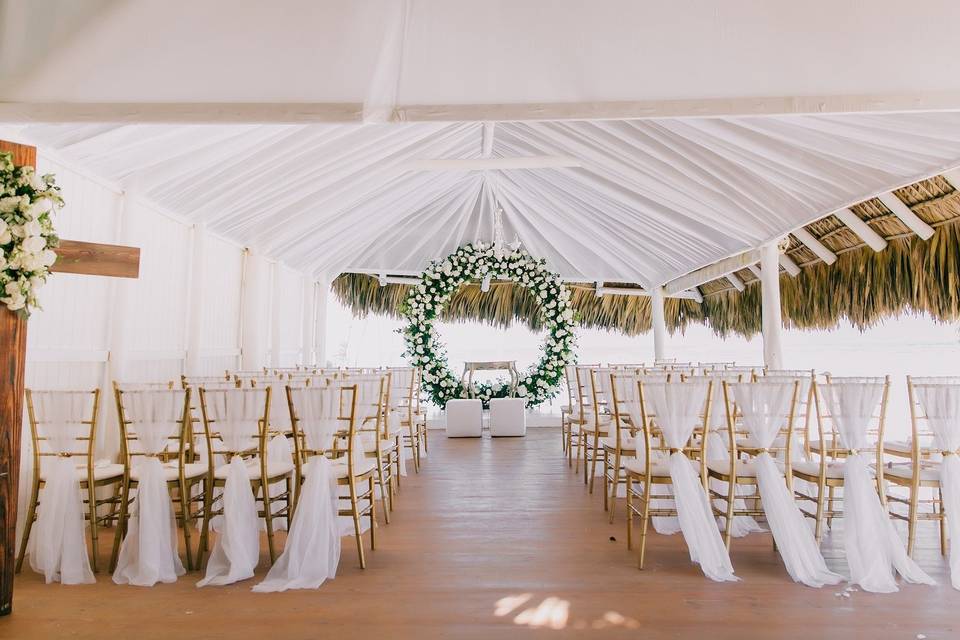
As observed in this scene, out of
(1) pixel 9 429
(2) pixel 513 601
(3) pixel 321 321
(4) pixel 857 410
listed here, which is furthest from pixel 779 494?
(3) pixel 321 321

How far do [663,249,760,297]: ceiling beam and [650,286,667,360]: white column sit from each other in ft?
0.57

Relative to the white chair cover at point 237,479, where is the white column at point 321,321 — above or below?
above

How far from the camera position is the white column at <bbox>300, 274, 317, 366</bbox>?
9587 mm

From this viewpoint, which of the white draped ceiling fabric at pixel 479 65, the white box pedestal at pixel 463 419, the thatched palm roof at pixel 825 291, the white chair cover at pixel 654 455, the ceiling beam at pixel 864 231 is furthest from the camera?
the white box pedestal at pixel 463 419

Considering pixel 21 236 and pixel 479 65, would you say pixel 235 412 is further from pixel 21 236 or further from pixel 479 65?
pixel 479 65

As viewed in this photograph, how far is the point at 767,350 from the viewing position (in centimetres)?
625

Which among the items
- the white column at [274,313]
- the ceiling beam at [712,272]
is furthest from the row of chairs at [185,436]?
the ceiling beam at [712,272]

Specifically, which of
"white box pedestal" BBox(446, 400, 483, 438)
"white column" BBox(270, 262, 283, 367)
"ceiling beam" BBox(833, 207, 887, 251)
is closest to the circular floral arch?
"white box pedestal" BBox(446, 400, 483, 438)

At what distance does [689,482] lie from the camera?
10.7ft

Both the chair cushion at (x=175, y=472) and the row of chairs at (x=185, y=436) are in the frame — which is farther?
the chair cushion at (x=175, y=472)

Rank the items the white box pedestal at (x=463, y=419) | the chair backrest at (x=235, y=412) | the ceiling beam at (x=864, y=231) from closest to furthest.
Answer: the chair backrest at (x=235, y=412), the ceiling beam at (x=864, y=231), the white box pedestal at (x=463, y=419)

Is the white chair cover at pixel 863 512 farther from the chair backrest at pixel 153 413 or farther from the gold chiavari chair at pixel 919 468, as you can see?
the chair backrest at pixel 153 413

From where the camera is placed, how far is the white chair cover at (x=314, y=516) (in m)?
3.04

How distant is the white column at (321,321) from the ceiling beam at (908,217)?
8.32m
